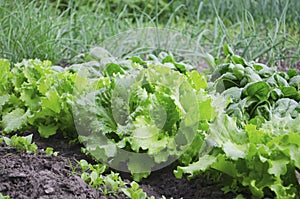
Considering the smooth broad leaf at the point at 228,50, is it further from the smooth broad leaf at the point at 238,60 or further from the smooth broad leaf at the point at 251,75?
the smooth broad leaf at the point at 251,75

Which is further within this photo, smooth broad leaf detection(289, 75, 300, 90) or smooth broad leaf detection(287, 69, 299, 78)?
smooth broad leaf detection(287, 69, 299, 78)

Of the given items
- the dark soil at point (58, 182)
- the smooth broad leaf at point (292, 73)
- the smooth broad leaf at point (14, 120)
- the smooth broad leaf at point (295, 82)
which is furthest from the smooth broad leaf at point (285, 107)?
the smooth broad leaf at point (14, 120)

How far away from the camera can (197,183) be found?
8.63 ft

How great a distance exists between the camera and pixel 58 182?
2.35 meters

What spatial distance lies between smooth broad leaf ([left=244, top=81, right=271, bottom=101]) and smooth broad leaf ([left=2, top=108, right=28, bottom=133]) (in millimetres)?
1451

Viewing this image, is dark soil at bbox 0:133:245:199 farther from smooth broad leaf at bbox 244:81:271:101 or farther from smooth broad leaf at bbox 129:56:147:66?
smooth broad leaf at bbox 129:56:147:66

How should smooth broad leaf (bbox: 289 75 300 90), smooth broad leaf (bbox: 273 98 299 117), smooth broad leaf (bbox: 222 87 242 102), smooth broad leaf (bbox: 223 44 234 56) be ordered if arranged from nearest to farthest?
smooth broad leaf (bbox: 273 98 299 117) → smooth broad leaf (bbox: 222 87 242 102) → smooth broad leaf (bbox: 289 75 300 90) → smooth broad leaf (bbox: 223 44 234 56)

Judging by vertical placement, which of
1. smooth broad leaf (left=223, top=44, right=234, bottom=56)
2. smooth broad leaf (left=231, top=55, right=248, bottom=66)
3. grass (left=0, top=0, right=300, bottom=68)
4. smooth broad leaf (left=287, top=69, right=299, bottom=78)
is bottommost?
grass (left=0, top=0, right=300, bottom=68)

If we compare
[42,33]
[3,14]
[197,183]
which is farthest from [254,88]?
[3,14]

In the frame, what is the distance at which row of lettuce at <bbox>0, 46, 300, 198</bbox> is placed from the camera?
7.50 feet

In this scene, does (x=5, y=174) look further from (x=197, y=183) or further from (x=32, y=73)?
(x=32, y=73)

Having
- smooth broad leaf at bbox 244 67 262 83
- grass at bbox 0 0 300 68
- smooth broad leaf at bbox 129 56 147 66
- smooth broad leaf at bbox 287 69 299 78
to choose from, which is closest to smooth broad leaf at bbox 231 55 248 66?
smooth broad leaf at bbox 244 67 262 83

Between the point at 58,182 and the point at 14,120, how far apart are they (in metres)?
1.17

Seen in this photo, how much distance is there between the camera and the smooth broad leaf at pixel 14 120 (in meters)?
3.32
